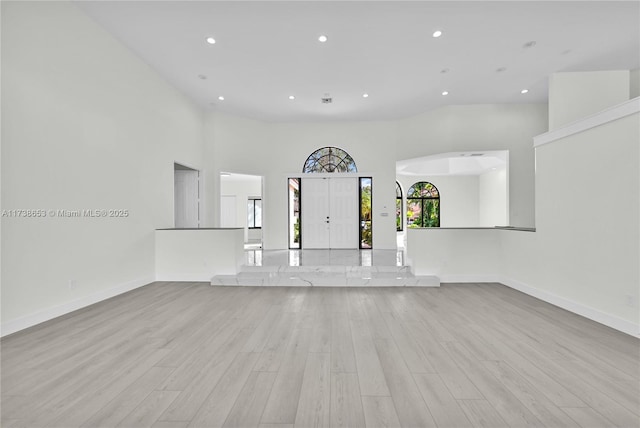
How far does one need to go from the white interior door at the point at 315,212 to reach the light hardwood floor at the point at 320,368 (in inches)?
171

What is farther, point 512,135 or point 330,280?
point 512,135

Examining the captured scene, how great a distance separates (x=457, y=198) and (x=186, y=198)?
10.8 metres

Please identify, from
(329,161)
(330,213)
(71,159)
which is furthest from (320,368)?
(329,161)

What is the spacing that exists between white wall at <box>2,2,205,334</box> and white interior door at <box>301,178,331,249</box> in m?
3.79

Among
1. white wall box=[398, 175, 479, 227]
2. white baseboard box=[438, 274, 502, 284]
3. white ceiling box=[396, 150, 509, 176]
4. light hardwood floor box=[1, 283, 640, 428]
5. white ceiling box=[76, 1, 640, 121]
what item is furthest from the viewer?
white wall box=[398, 175, 479, 227]

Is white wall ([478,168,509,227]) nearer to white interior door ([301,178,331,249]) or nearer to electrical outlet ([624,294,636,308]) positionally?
white interior door ([301,178,331,249])

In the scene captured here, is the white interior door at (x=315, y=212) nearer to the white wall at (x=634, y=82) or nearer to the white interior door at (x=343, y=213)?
the white interior door at (x=343, y=213)

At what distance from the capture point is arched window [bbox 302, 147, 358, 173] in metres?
7.88

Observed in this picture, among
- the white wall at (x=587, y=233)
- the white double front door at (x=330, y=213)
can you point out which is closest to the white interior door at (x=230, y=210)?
the white double front door at (x=330, y=213)

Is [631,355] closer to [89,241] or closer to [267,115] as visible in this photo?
[89,241]

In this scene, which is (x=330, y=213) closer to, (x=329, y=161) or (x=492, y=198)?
(x=329, y=161)

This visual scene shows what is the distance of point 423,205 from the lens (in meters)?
12.9

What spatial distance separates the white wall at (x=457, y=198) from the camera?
12383 mm

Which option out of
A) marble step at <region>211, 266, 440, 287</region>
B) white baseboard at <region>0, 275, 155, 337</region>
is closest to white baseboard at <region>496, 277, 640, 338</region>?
marble step at <region>211, 266, 440, 287</region>
